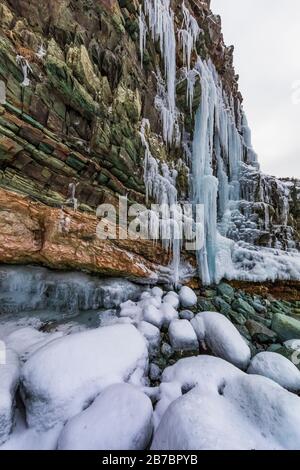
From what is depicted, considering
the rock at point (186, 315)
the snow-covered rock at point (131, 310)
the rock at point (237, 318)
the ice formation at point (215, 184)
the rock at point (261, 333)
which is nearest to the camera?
the rock at point (261, 333)

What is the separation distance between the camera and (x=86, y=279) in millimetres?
5043

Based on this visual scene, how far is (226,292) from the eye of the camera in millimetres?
6543

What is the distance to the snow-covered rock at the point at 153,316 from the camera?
13.0 feet

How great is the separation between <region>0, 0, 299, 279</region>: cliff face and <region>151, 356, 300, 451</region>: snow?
3.78m

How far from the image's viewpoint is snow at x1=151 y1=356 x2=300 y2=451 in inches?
55.4

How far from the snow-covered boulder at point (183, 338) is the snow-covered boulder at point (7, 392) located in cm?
237

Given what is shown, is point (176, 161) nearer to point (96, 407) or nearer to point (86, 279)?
point (86, 279)

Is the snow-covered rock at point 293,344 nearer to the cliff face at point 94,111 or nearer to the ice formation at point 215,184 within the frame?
the ice formation at point 215,184

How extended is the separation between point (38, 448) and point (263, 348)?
3821 mm

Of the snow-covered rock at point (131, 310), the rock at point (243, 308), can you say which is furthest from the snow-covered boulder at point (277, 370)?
the rock at point (243, 308)

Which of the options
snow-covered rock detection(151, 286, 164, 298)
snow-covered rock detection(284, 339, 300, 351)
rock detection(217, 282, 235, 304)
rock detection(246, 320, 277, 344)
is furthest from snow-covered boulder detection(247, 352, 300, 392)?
rock detection(217, 282, 235, 304)

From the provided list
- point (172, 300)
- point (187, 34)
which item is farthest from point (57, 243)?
point (187, 34)

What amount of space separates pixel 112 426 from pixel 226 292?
19.0 feet
